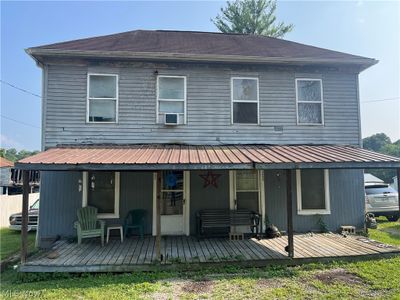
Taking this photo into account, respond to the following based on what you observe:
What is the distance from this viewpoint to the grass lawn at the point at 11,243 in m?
7.59

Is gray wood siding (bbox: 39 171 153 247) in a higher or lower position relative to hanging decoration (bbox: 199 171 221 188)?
lower

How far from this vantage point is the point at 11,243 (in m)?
8.70

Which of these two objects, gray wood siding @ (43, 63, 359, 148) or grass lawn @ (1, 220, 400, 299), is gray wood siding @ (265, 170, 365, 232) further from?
grass lawn @ (1, 220, 400, 299)

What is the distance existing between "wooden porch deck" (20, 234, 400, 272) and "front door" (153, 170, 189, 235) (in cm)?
50

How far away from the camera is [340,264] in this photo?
6.05 metres

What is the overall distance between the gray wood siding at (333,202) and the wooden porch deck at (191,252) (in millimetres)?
792

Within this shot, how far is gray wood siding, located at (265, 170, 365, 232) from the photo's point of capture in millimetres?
8703

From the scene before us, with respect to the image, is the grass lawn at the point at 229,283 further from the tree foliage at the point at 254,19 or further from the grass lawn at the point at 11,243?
the tree foliage at the point at 254,19

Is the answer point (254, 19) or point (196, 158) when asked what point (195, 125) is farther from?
point (254, 19)

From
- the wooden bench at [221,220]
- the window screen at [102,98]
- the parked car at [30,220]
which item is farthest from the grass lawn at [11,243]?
the wooden bench at [221,220]

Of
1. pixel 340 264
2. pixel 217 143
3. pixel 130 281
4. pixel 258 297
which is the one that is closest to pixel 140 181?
pixel 217 143

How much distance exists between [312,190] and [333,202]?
75 cm

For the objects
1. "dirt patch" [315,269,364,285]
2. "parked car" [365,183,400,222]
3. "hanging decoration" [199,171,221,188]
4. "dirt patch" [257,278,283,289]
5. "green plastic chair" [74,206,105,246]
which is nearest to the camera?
"dirt patch" [257,278,283,289]

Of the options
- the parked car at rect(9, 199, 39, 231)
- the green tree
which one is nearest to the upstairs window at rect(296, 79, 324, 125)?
the parked car at rect(9, 199, 39, 231)
